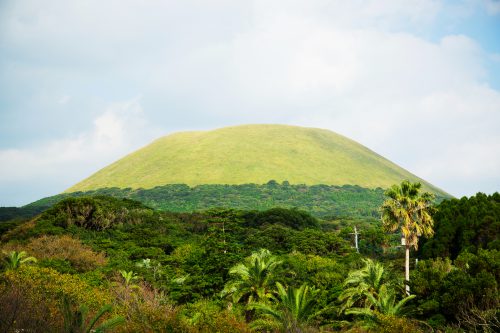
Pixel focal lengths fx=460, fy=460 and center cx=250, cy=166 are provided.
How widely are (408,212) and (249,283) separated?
14.5 meters

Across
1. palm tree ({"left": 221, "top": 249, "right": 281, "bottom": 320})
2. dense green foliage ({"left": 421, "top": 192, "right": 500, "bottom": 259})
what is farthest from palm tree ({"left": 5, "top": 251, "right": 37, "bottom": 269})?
dense green foliage ({"left": 421, "top": 192, "right": 500, "bottom": 259})

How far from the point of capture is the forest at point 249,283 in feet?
76.0

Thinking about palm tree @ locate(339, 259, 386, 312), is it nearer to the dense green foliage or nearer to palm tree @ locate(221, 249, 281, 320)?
palm tree @ locate(221, 249, 281, 320)

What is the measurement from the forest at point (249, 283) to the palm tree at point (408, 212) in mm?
1015

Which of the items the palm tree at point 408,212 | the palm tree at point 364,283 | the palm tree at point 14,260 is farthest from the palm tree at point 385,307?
the palm tree at point 14,260

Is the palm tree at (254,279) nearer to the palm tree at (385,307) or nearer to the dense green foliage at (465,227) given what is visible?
the palm tree at (385,307)

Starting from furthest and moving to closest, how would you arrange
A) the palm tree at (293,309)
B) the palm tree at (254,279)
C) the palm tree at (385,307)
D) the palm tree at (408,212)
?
the palm tree at (408,212) < the palm tree at (254,279) < the palm tree at (385,307) < the palm tree at (293,309)

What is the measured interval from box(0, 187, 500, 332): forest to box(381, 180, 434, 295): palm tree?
3.33 ft

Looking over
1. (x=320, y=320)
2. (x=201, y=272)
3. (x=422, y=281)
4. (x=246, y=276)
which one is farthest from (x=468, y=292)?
(x=201, y=272)

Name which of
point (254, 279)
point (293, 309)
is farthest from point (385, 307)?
point (254, 279)

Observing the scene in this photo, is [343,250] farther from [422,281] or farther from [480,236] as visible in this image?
[422,281]

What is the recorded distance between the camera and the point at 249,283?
120 feet

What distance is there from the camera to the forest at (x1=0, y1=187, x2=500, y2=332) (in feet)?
76.0

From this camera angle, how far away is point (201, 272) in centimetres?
4522
